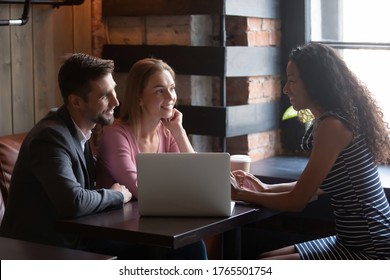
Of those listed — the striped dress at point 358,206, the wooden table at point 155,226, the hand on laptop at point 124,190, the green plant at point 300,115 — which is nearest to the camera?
the wooden table at point 155,226

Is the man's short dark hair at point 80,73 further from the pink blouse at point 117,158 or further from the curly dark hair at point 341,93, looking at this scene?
the curly dark hair at point 341,93

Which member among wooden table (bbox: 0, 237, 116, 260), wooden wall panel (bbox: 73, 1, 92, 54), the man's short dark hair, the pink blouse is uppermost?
wooden wall panel (bbox: 73, 1, 92, 54)

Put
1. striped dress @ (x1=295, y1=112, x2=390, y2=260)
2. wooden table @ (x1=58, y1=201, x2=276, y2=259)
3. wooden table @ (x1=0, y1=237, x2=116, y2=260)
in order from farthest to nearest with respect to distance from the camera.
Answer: striped dress @ (x1=295, y1=112, x2=390, y2=260)
wooden table @ (x1=58, y1=201, x2=276, y2=259)
wooden table @ (x1=0, y1=237, x2=116, y2=260)

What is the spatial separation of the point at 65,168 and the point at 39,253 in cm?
59

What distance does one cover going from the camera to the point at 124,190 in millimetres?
2926

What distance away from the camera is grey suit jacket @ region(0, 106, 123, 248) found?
2672 mm

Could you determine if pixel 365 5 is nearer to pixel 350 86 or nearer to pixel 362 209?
pixel 350 86

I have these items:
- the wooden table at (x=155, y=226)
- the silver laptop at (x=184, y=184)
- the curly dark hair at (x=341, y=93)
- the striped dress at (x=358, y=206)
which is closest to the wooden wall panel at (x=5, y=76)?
the wooden table at (x=155, y=226)

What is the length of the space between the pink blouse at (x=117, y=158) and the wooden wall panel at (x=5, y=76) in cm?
68

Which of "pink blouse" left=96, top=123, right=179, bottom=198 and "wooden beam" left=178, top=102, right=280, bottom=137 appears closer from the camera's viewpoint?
"pink blouse" left=96, top=123, right=179, bottom=198

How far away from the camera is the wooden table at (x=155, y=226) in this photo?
244 cm

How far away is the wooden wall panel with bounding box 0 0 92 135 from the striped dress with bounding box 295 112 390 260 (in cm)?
138

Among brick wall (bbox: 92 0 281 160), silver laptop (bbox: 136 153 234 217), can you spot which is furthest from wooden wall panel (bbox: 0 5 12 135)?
silver laptop (bbox: 136 153 234 217)

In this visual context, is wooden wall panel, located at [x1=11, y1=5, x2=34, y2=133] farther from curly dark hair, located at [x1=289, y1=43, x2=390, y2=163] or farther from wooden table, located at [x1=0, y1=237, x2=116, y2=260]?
wooden table, located at [x1=0, y1=237, x2=116, y2=260]
